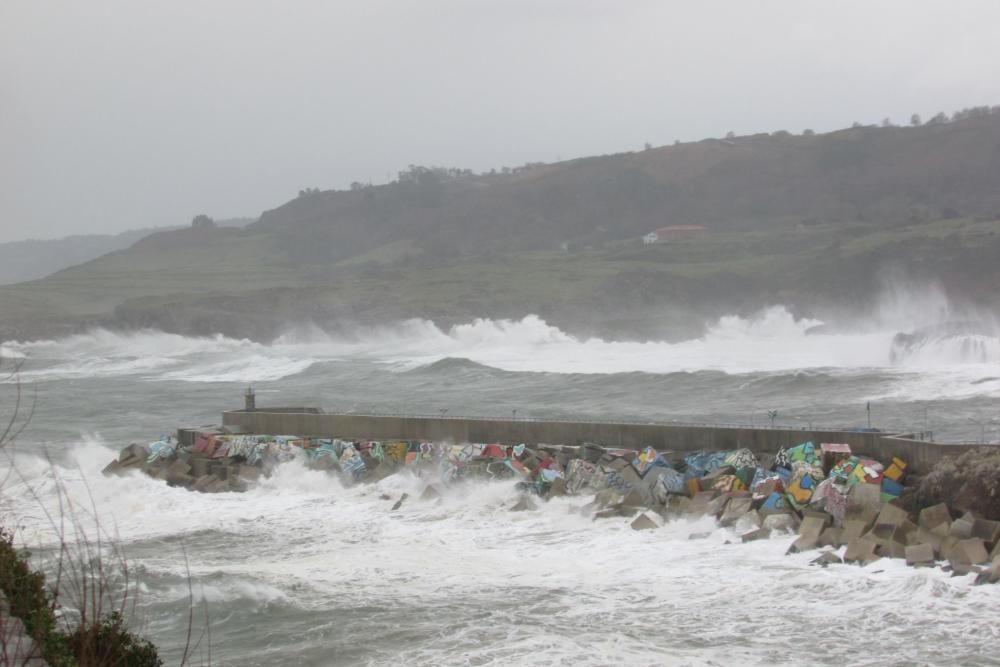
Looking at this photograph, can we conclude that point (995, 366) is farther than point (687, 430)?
Yes

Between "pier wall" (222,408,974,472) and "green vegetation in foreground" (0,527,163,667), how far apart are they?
12.5 meters

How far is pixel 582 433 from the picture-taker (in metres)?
20.7

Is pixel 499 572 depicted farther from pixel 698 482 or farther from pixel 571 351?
pixel 571 351

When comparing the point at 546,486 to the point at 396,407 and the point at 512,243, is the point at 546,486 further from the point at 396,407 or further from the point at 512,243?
the point at 512,243

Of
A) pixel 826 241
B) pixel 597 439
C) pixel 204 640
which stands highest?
pixel 826 241

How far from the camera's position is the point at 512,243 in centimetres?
13562

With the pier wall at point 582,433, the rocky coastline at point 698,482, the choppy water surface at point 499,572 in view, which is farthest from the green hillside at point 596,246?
the rocky coastline at point 698,482

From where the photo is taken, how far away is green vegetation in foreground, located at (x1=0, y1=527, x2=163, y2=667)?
5.91 metres

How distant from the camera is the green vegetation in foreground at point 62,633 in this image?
19.4 ft

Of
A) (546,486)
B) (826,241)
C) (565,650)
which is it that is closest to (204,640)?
(565,650)

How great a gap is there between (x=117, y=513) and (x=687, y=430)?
376 inches

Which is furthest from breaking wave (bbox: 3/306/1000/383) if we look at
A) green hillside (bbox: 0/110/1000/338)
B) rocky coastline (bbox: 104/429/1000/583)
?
rocky coastline (bbox: 104/429/1000/583)

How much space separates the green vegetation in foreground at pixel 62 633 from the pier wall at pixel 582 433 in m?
12.5

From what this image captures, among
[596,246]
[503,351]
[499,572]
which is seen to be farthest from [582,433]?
[596,246]
